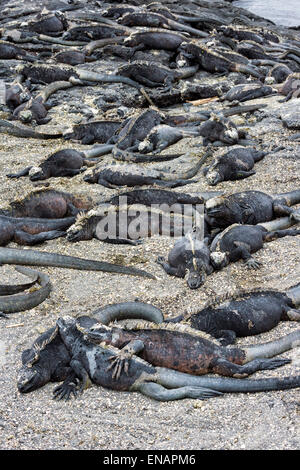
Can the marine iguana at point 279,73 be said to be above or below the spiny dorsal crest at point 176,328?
below

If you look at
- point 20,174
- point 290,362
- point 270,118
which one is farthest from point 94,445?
point 270,118

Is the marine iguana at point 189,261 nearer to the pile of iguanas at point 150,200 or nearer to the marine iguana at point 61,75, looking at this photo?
the pile of iguanas at point 150,200

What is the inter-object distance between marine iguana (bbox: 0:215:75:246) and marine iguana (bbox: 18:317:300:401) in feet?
7.22

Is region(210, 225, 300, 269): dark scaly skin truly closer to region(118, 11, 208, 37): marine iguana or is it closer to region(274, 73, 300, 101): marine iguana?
region(274, 73, 300, 101): marine iguana

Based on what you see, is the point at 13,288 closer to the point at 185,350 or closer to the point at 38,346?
the point at 38,346

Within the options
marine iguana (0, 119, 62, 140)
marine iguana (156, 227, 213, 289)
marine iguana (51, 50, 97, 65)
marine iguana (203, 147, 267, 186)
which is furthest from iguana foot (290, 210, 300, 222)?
marine iguana (51, 50, 97, 65)

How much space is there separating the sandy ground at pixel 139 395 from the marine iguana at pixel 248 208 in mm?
452

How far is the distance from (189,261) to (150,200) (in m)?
1.50

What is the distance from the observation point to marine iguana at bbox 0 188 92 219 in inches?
250

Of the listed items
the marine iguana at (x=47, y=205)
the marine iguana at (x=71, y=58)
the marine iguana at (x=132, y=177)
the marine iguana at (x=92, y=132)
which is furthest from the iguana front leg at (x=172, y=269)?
the marine iguana at (x=71, y=58)

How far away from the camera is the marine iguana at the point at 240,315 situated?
4.20 metres

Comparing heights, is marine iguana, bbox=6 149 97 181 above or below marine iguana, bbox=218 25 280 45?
below

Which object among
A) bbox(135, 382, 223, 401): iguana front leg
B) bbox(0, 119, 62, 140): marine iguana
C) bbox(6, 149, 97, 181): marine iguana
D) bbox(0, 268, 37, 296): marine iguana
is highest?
bbox(135, 382, 223, 401): iguana front leg

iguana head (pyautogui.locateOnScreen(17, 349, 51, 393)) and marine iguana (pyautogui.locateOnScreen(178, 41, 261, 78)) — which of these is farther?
marine iguana (pyautogui.locateOnScreen(178, 41, 261, 78))
